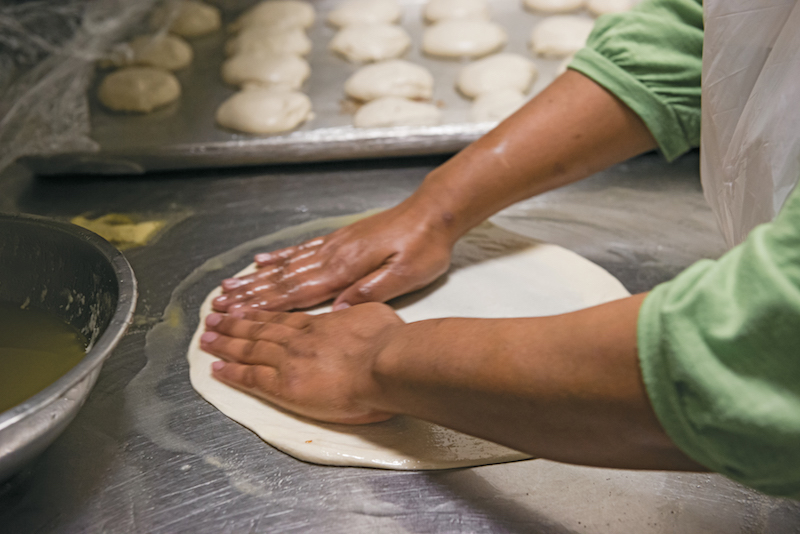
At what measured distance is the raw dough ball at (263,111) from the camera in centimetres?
160

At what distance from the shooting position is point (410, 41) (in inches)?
79.4

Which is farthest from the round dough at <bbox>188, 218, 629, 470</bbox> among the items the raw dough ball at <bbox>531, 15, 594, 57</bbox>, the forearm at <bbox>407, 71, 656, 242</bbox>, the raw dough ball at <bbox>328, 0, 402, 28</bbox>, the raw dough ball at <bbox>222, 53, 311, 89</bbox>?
the raw dough ball at <bbox>328, 0, 402, 28</bbox>

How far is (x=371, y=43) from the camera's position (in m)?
1.92

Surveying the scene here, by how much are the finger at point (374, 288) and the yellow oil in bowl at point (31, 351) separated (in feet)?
1.40

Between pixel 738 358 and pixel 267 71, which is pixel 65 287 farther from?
pixel 267 71

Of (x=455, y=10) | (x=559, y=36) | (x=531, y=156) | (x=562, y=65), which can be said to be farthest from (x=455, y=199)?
(x=455, y=10)

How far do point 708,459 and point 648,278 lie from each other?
753 millimetres

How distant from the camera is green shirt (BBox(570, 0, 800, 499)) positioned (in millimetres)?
444

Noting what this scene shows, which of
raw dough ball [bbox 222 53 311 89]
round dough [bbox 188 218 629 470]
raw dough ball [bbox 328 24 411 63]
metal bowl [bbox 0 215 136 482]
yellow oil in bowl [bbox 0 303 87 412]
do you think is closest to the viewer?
metal bowl [bbox 0 215 136 482]

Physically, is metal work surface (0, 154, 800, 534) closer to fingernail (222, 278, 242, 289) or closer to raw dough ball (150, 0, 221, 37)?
fingernail (222, 278, 242, 289)

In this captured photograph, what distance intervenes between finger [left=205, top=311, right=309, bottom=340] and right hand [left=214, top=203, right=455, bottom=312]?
5 centimetres

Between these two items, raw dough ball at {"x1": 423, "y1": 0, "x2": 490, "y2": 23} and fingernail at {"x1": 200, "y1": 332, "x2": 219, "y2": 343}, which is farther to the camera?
raw dough ball at {"x1": 423, "y1": 0, "x2": 490, "y2": 23}

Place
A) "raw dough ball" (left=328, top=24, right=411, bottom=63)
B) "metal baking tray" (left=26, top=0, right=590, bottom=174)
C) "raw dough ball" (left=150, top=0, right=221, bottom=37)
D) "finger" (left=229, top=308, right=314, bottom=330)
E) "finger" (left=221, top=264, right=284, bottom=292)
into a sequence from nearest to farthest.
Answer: "finger" (left=229, top=308, right=314, bottom=330) → "finger" (left=221, top=264, right=284, bottom=292) → "metal baking tray" (left=26, top=0, right=590, bottom=174) → "raw dough ball" (left=328, top=24, right=411, bottom=63) → "raw dough ball" (left=150, top=0, right=221, bottom=37)

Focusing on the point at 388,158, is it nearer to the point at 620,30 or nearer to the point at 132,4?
the point at 620,30
